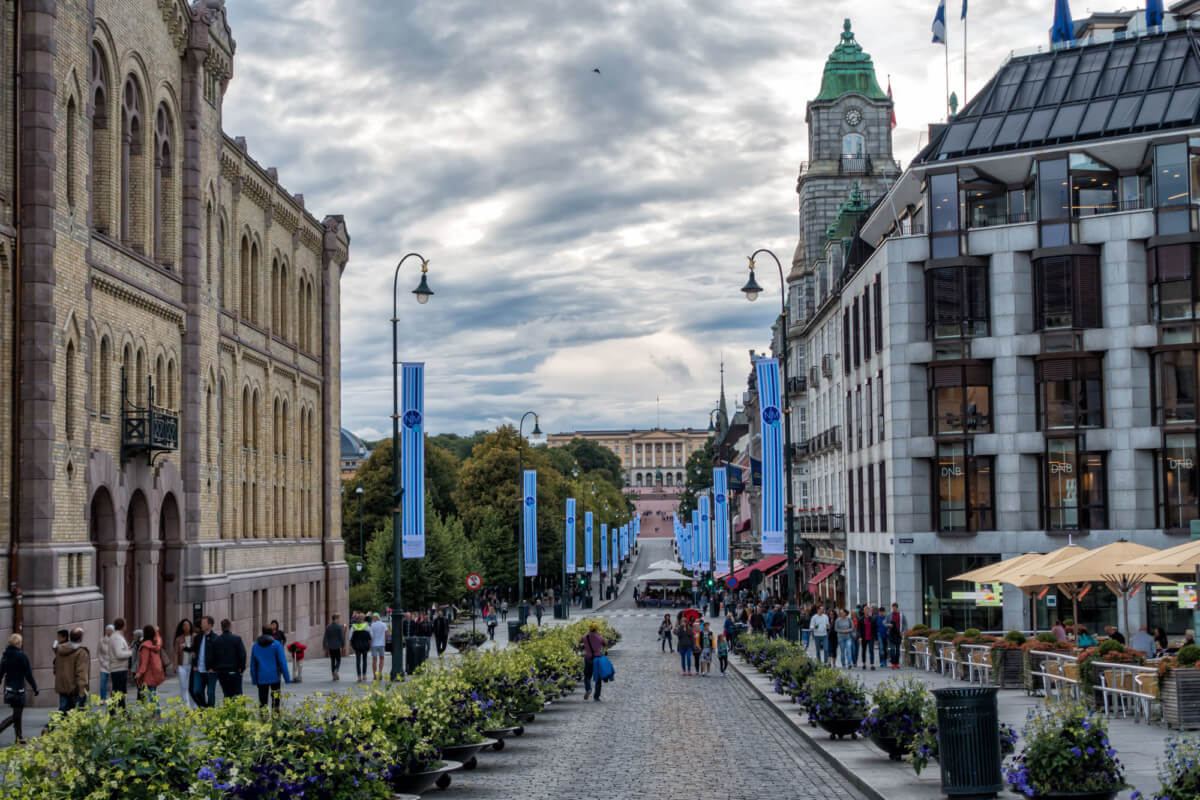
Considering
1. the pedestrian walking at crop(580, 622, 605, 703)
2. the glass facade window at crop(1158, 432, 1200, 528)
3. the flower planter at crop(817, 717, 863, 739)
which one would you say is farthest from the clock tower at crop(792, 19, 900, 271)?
the flower planter at crop(817, 717, 863, 739)

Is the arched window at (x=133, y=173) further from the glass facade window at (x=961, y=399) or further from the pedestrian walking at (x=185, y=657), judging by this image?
the glass facade window at (x=961, y=399)

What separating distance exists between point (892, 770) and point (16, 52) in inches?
795

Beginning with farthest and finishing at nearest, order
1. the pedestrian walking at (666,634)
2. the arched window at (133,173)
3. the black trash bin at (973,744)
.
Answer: the pedestrian walking at (666,634) → the arched window at (133,173) → the black trash bin at (973,744)

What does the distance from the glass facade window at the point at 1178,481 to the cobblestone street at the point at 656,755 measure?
18.8 meters

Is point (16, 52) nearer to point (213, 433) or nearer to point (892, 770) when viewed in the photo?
point (213, 433)

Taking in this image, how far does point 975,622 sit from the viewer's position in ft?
155

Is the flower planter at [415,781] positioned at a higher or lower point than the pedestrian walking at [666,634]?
higher

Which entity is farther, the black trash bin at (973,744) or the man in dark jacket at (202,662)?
the man in dark jacket at (202,662)

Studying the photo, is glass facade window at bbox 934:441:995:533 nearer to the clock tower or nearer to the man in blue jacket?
the man in blue jacket

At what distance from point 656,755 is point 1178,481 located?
30.3 meters

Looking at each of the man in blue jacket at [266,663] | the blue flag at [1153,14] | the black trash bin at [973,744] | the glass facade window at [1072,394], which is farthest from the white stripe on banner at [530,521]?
the black trash bin at [973,744]

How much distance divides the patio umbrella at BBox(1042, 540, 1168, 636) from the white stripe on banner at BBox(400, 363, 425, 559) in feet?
50.8

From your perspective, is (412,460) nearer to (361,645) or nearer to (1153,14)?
(361,645)

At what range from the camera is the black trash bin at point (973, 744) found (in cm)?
1392
